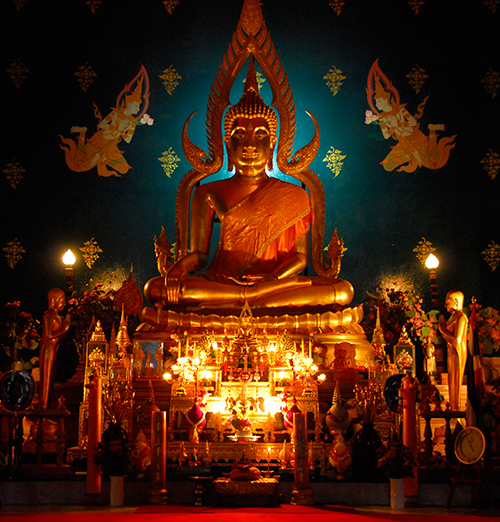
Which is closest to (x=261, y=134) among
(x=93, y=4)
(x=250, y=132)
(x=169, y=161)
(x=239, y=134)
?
(x=250, y=132)

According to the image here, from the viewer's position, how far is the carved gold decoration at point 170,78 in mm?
9086

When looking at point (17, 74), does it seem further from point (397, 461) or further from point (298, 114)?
point (397, 461)

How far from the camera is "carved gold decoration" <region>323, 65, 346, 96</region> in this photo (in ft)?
29.8

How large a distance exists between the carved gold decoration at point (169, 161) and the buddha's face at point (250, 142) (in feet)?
3.04

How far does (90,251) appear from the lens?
8.65 metres

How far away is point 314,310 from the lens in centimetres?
730

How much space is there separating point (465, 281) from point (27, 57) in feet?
20.0

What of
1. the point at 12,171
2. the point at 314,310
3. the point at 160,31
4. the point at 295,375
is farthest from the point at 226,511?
the point at 160,31

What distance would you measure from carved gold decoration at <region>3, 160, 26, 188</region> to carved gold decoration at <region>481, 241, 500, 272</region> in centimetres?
571

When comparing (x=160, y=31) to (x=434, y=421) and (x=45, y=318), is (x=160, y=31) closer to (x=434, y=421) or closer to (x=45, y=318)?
(x=45, y=318)

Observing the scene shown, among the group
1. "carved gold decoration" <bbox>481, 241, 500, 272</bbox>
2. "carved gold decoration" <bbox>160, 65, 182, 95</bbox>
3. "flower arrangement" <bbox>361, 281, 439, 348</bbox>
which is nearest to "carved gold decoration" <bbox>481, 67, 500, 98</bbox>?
"carved gold decoration" <bbox>481, 241, 500, 272</bbox>

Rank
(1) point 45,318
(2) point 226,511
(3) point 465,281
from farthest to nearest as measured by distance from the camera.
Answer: (3) point 465,281 < (1) point 45,318 < (2) point 226,511

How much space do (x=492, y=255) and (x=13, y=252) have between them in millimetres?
5751

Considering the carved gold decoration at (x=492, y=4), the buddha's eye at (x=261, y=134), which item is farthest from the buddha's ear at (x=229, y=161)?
the carved gold decoration at (x=492, y=4)
